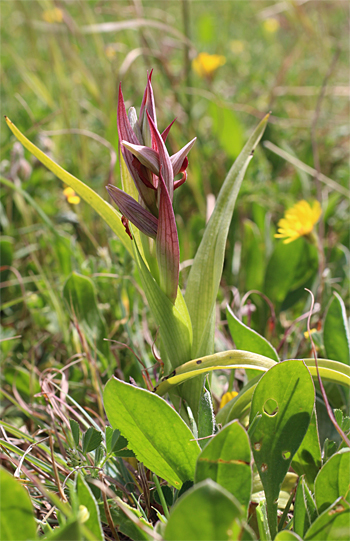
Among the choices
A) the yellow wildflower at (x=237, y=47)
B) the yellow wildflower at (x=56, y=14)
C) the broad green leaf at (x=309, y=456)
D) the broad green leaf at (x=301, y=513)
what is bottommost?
the broad green leaf at (x=309, y=456)

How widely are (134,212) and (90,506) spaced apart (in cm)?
46

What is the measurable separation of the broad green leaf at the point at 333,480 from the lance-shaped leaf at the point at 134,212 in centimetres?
47

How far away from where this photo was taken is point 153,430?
75cm

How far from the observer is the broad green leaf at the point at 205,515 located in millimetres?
495

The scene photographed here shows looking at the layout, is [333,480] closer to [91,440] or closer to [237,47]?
[91,440]

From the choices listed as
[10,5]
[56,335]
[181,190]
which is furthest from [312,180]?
[10,5]

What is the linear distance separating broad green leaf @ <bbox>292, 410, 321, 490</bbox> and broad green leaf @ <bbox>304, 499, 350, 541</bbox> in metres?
0.20

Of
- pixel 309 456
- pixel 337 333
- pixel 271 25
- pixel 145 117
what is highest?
pixel 271 25

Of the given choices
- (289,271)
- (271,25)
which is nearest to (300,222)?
(289,271)

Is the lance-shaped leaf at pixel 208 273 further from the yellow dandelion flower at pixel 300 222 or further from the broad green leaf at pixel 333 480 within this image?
the yellow dandelion flower at pixel 300 222

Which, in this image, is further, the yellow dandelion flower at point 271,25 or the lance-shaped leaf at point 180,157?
the yellow dandelion flower at point 271,25

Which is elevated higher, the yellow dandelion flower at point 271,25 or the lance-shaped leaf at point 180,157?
the yellow dandelion flower at point 271,25

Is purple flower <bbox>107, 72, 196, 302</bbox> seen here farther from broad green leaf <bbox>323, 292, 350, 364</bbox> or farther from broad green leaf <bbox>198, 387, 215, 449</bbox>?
broad green leaf <bbox>323, 292, 350, 364</bbox>

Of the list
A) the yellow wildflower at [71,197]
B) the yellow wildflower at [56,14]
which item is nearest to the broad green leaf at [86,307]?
the yellow wildflower at [71,197]
